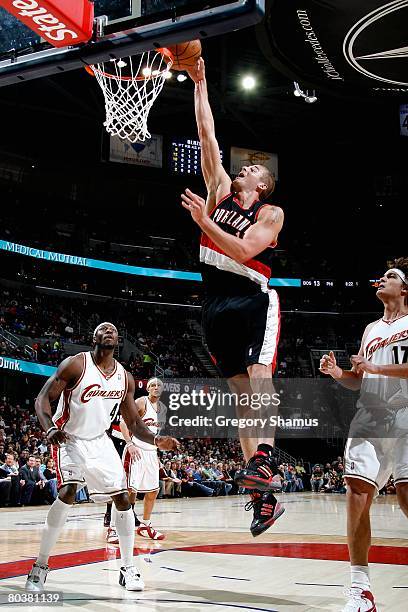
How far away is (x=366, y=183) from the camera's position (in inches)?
1105

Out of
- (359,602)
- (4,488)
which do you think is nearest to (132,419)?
(359,602)

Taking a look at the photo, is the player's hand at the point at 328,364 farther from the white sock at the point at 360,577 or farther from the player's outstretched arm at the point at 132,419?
the player's outstretched arm at the point at 132,419

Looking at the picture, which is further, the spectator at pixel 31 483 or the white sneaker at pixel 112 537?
the spectator at pixel 31 483

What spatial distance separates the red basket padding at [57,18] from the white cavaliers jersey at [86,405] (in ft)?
8.21

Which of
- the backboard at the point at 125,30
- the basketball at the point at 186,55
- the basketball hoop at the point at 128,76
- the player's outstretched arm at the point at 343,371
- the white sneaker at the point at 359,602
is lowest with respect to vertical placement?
the white sneaker at the point at 359,602

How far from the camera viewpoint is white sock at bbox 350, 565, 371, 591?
4191 millimetres

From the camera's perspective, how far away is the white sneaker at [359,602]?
4.11 metres

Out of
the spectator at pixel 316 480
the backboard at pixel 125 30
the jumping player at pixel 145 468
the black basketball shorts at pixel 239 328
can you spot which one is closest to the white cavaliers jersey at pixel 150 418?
the jumping player at pixel 145 468

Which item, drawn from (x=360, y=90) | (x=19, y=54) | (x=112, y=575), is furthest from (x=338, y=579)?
(x=360, y=90)

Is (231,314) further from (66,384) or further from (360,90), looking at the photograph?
(360,90)

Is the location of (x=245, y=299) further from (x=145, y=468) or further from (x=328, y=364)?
(x=145, y=468)

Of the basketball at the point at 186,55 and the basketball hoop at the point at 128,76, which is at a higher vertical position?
the basketball hoop at the point at 128,76

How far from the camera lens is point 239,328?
3.28 metres

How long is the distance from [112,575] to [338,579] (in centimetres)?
191
